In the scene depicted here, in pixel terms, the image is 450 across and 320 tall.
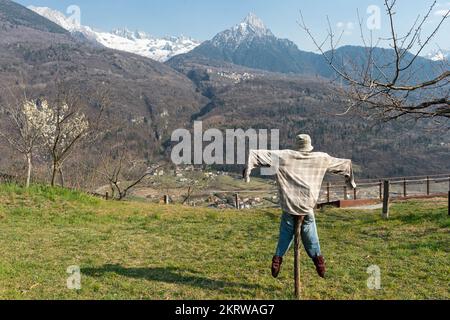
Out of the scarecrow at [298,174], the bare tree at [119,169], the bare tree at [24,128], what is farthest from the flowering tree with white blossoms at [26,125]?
the scarecrow at [298,174]

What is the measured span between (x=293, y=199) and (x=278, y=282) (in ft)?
6.34

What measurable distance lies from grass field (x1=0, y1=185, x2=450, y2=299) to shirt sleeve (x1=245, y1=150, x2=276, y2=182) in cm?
212

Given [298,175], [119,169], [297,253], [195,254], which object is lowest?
[195,254]

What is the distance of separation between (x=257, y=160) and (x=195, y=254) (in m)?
4.65

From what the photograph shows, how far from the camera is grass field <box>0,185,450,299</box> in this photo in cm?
725

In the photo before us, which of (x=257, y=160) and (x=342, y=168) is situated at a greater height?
(x=257, y=160)

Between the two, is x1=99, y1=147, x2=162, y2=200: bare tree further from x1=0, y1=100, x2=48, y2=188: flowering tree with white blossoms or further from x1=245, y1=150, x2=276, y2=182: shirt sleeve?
x1=245, y1=150, x2=276, y2=182: shirt sleeve

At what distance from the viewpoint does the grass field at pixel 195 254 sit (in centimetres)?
725

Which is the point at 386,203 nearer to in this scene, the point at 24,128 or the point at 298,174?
the point at 298,174

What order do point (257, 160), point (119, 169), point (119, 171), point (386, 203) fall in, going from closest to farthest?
point (257, 160) → point (386, 203) → point (119, 169) → point (119, 171)

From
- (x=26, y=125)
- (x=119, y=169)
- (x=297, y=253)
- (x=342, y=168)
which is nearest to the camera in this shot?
(x=297, y=253)

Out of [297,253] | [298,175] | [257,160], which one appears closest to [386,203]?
[297,253]

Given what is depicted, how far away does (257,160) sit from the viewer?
6.54 metres
